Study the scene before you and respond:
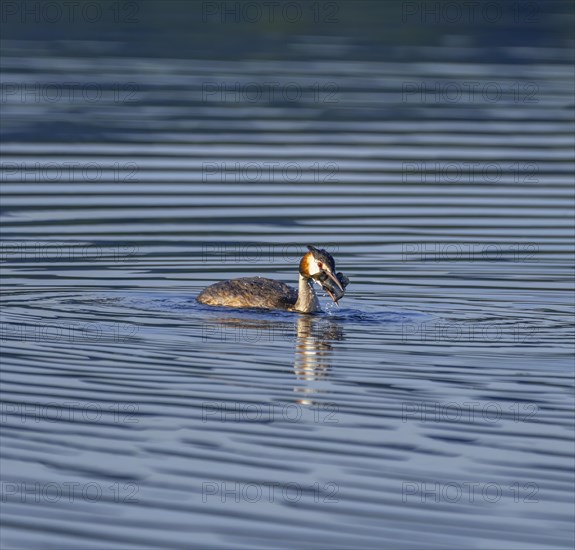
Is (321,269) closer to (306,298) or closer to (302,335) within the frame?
(306,298)

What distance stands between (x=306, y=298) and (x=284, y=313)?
0.28 m

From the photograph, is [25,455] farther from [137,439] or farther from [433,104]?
[433,104]

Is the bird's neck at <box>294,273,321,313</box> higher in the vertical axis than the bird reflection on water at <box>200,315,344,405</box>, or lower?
higher

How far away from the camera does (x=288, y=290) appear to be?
1714cm

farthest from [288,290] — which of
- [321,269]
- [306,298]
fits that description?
[321,269]

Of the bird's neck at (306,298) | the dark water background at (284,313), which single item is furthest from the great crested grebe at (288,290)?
the dark water background at (284,313)

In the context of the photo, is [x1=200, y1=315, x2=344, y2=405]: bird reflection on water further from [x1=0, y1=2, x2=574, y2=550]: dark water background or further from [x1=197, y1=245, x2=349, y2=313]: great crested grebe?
[x1=197, y1=245, x2=349, y2=313]: great crested grebe

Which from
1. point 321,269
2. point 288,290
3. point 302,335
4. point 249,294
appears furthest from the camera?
point 288,290

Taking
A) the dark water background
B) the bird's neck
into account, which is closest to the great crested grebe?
the bird's neck

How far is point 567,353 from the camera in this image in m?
14.5

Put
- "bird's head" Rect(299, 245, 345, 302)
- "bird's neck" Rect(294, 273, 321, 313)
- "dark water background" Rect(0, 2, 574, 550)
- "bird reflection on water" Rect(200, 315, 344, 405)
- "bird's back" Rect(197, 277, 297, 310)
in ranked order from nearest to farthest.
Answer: "dark water background" Rect(0, 2, 574, 550) → "bird reflection on water" Rect(200, 315, 344, 405) → "bird's head" Rect(299, 245, 345, 302) → "bird's back" Rect(197, 277, 297, 310) → "bird's neck" Rect(294, 273, 321, 313)

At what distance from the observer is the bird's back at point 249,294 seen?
16.7 m

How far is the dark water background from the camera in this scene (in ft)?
33.9

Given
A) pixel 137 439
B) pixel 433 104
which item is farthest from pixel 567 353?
pixel 433 104
